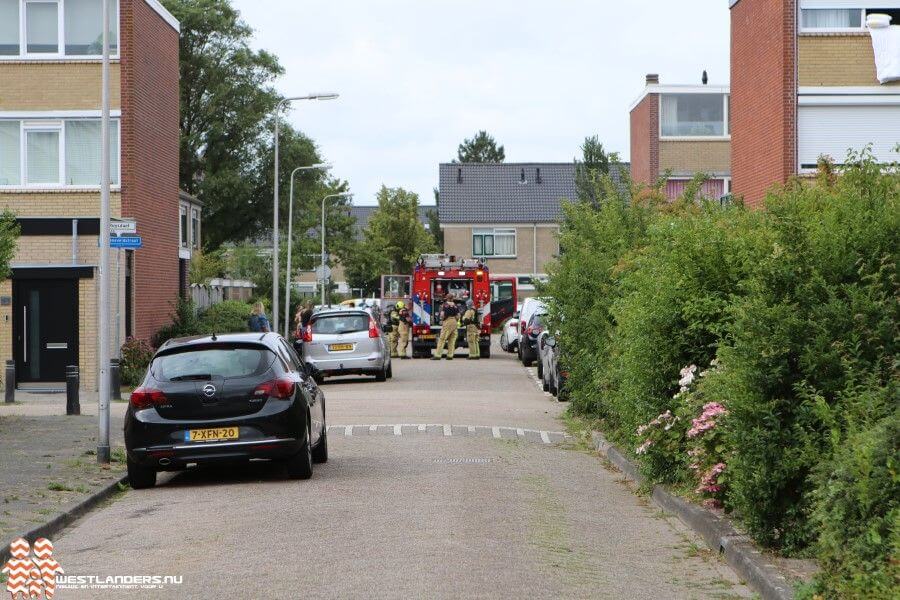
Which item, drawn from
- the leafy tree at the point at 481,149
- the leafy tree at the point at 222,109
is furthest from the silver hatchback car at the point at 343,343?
the leafy tree at the point at 481,149

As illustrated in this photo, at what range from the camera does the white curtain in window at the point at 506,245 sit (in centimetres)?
8025

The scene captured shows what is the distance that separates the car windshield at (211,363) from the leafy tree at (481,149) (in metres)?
116

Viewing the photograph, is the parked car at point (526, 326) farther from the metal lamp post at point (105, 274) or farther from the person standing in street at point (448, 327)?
the metal lamp post at point (105, 274)

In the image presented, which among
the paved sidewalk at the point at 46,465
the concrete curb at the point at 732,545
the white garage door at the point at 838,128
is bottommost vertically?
the paved sidewalk at the point at 46,465

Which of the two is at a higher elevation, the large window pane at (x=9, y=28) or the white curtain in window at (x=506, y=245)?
the large window pane at (x=9, y=28)

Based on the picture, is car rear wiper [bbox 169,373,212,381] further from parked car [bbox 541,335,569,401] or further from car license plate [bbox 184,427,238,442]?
parked car [bbox 541,335,569,401]

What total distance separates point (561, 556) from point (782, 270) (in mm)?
2388

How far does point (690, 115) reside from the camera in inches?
2111

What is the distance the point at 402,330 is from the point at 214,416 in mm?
28957

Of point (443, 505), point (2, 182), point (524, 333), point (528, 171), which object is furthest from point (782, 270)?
point (528, 171)

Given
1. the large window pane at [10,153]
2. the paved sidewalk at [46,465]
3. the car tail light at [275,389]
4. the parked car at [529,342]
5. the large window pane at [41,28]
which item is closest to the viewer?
the paved sidewalk at [46,465]

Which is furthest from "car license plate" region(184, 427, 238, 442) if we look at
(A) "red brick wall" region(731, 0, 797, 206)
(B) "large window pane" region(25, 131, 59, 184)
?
(B) "large window pane" region(25, 131, 59, 184)

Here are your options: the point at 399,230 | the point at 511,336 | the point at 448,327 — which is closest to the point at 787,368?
the point at 448,327

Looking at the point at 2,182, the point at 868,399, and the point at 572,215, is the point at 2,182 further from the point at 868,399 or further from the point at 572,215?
the point at 868,399
